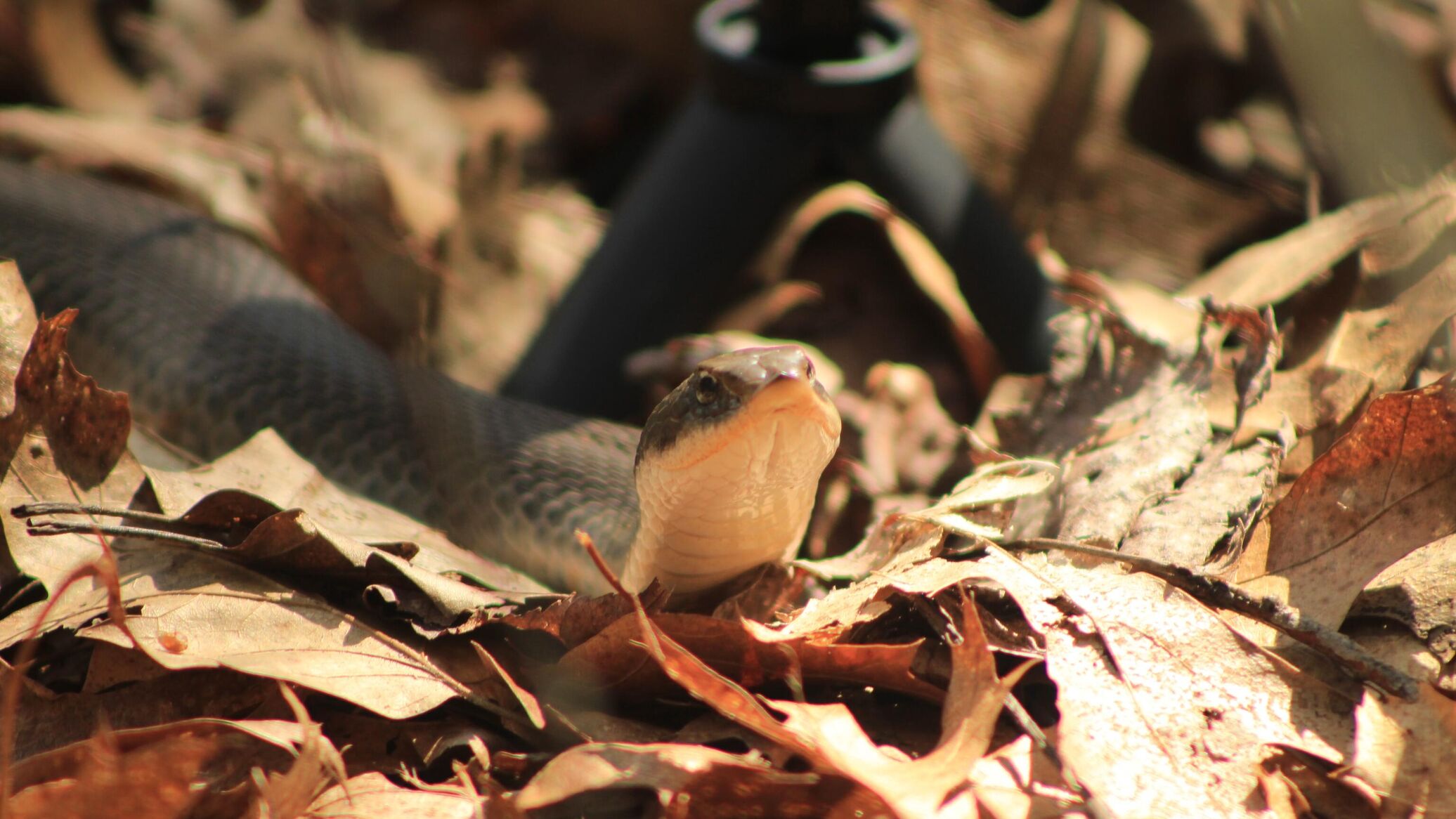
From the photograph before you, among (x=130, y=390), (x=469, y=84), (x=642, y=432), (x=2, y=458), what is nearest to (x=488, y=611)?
(x=642, y=432)

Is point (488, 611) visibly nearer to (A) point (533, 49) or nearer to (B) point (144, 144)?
(B) point (144, 144)

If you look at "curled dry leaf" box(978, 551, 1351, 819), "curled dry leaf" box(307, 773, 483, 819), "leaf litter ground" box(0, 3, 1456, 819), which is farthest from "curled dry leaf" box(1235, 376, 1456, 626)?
"curled dry leaf" box(307, 773, 483, 819)

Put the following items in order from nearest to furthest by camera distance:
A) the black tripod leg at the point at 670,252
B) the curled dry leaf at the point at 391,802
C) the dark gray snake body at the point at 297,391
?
the curled dry leaf at the point at 391,802 → the dark gray snake body at the point at 297,391 → the black tripod leg at the point at 670,252

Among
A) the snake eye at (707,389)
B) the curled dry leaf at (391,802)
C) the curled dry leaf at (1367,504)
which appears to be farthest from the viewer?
the snake eye at (707,389)

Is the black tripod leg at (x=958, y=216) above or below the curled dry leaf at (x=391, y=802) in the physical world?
above

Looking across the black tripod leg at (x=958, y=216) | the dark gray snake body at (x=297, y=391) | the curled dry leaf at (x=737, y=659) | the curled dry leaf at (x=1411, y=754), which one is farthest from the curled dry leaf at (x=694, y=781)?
the black tripod leg at (x=958, y=216)

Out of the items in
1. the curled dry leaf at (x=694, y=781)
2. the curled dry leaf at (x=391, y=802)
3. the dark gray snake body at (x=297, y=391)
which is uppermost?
the curled dry leaf at (x=694, y=781)

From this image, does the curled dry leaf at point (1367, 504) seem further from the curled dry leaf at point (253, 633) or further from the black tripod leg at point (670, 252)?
the black tripod leg at point (670, 252)

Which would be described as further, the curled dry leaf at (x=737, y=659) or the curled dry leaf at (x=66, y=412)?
the curled dry leaf at (x=66, y=412)
